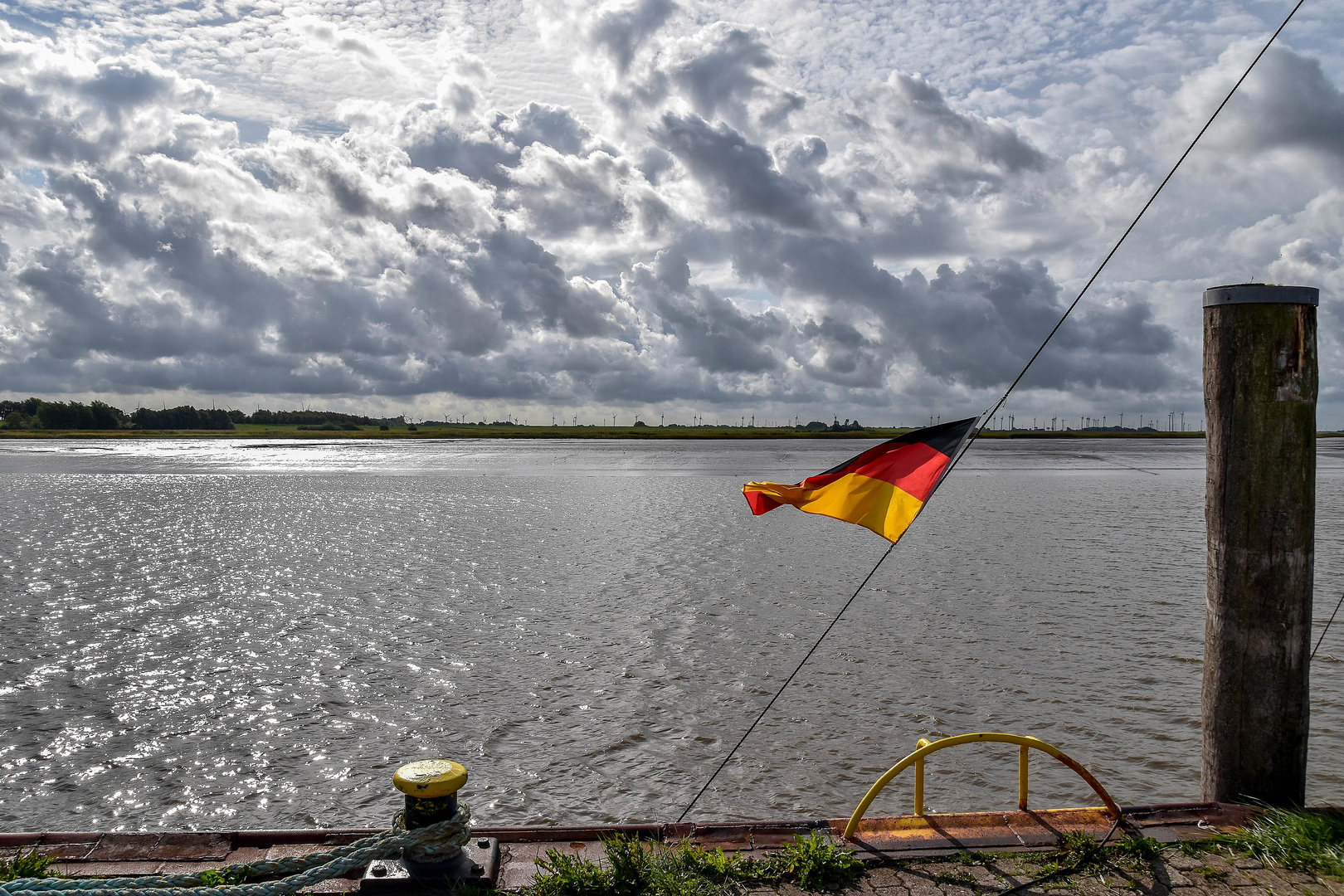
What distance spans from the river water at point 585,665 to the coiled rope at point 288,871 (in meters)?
2.78

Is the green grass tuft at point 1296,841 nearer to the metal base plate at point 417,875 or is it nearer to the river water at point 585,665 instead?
the river water at point 585,665

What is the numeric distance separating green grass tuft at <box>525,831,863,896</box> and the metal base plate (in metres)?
0.35

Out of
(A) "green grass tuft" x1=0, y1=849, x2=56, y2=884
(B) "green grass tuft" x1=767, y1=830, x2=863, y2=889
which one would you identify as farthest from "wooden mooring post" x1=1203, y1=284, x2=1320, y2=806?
(A) "green grass tuft" x1=0, y1=849, x2=56, y2=884

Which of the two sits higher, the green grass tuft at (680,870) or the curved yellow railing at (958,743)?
the curved yellow railing at (958,743)

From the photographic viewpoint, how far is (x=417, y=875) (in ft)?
17.0

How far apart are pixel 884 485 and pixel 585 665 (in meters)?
7.35

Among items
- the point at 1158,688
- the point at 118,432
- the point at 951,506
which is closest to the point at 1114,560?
the point at 1158,688

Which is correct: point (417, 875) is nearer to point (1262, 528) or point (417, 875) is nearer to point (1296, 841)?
point (1296, 841)

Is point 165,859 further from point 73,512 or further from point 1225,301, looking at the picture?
point 73,512

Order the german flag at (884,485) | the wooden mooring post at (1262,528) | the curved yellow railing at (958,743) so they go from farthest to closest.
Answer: the german flag at (884,485) → the wooden mooring post at (1262,528) → the curved yellow railing at (958,743)

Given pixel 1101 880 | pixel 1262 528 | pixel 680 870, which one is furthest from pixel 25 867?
pixel 1262 528

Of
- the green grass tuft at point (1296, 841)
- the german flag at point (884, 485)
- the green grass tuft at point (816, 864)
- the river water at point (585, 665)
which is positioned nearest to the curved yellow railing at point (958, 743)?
the green grass tuft at point (816, 864)

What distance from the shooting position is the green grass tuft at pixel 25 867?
512 centimetres

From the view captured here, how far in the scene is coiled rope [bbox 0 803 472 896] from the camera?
15.9 feet
